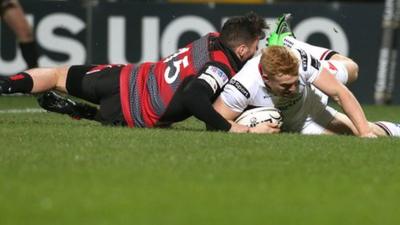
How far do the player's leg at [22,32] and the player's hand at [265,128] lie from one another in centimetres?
360

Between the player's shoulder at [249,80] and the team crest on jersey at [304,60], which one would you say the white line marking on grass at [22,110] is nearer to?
the player's shoulder at [249,80]

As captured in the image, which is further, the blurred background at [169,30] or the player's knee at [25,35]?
the blurred background at [169,30]

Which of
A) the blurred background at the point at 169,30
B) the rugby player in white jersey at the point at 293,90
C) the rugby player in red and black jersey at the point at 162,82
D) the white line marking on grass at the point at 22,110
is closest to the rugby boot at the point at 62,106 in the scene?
the rugby player in red and black jersey at the point at 162,82

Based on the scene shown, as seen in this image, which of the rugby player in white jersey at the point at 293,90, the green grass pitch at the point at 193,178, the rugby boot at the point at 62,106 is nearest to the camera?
the green grass pitch at the point at 193,178

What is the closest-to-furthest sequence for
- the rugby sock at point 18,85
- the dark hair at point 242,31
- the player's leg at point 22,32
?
the dark hair at point 242,31, the rugby sock at point 18,85, the player's leg at point 22,32

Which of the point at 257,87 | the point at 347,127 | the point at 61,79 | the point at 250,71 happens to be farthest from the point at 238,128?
Answer: the point at 61,79

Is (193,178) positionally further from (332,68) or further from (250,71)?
(332,68)

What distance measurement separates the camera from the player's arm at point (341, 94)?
7.91m

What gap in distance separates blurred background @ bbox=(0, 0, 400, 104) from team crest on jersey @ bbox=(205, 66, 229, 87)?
21.6 ft

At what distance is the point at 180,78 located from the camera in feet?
27.6

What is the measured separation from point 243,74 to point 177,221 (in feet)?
11.7

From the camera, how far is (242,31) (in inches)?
332

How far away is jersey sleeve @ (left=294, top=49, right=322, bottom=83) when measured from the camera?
8016 millimetres

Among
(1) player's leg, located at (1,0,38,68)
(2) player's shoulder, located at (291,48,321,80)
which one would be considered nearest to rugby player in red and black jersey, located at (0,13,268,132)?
(2) player's shoulder, located at (291,48,321,80)
